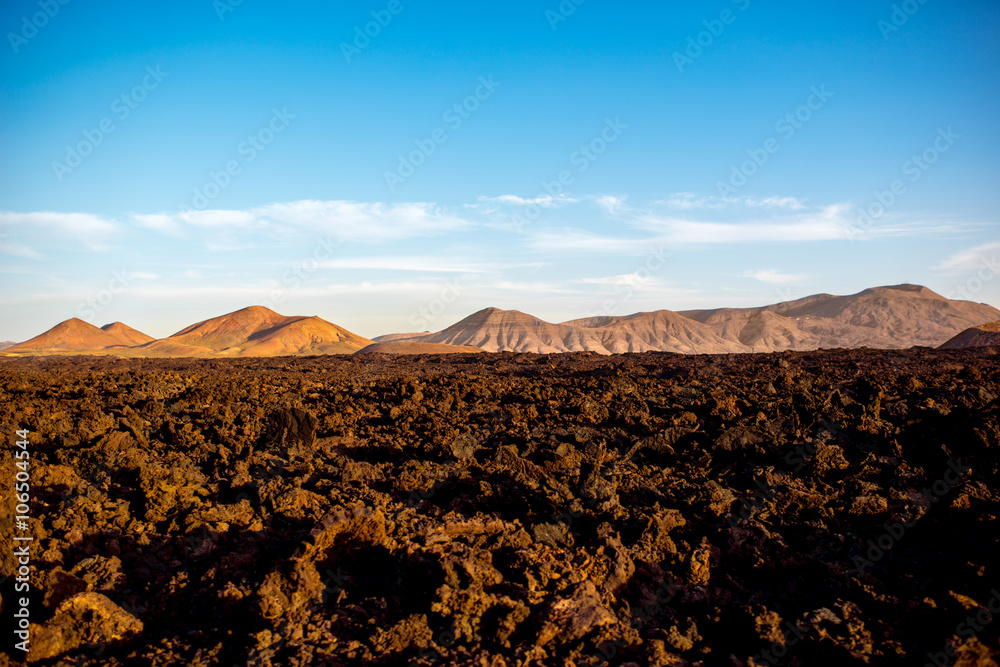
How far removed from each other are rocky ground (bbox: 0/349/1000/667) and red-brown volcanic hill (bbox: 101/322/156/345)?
82.3m

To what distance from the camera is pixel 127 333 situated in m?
85.4

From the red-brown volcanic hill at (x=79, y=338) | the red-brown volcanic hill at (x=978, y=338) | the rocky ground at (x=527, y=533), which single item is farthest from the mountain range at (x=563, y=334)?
the rocky ground at (x=527, y=533)

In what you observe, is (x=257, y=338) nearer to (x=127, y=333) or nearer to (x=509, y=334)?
(x=127, y=333)

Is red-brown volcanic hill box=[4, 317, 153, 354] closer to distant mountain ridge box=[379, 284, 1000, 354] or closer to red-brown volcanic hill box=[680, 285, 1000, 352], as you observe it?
distant mountain ridge box=[379, 284, 1000, 354]

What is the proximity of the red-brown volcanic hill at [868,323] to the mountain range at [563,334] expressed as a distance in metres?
0.18

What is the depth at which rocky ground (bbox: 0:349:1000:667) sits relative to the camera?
4.55m

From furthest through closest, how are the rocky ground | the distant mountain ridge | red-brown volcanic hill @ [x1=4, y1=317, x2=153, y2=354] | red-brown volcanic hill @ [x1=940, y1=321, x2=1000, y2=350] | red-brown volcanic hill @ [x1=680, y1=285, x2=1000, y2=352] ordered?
1. red-brown volcanic hill @ [x1=680, y1=285, x2=1000, y2=352]
2. the distant mountain ridge
3. red-brown volcanic hill @ [x1=4, y1=317, x2=153, y2=354]
4. red-brown volcanic hill @ [x1=940, y1=321, x2=1000, y2=350]
5. the rocky ground

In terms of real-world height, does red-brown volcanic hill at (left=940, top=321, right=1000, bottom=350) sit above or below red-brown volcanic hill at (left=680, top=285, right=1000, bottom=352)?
below

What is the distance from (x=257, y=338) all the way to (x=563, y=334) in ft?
128

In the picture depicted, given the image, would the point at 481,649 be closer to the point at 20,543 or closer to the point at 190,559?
the point at 190,559

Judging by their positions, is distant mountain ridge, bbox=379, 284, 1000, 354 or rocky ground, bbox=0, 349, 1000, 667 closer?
rocky ground, bbox=0, 349, 1000, 667

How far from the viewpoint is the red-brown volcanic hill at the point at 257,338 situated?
215 ft

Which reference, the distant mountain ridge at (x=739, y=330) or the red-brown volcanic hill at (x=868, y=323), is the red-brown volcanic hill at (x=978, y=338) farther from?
the red-brown volcanic hill at (x=868, y=323)

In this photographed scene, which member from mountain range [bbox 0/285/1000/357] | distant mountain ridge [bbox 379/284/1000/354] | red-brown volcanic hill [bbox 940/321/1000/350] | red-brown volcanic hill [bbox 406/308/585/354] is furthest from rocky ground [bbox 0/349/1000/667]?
red-brown volcanic hill [bbox 406/308/585/354]
